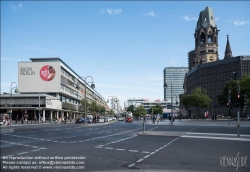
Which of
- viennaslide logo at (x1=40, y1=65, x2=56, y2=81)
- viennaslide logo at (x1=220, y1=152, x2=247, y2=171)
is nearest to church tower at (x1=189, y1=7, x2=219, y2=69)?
viennaslide logo at (x1=220, y1=152, x2=247, y2=171)

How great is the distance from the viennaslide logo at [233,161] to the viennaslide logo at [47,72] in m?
6.36

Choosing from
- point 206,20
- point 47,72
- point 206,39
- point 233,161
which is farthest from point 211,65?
point 47,72

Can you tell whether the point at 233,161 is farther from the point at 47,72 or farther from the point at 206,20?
the point at 206,20

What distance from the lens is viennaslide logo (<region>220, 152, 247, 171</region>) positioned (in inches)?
366

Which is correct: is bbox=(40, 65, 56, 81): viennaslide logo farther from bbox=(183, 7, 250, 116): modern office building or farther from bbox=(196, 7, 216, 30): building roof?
bbox=(196, 7, 216, 30): building roof

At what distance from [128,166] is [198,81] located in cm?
12073

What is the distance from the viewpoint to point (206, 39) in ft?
407

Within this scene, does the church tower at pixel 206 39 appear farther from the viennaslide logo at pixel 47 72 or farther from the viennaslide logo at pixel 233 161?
the viennaslide logo at pixel 47 72

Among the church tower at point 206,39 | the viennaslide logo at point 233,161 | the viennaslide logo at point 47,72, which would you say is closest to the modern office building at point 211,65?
the church tower at point 206,39

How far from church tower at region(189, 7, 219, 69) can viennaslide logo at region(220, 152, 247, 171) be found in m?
114

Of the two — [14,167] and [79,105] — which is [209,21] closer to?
[79,105]

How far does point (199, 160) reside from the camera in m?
10.3

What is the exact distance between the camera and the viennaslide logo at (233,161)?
930 cm

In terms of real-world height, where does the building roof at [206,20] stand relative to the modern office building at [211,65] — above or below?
above
